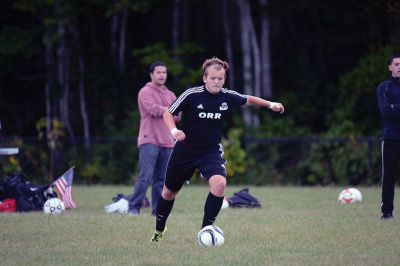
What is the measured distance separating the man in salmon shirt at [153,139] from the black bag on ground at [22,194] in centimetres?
181

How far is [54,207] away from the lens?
483 inches

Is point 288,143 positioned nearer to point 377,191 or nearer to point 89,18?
point 377,191

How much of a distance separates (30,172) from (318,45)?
9.89 m

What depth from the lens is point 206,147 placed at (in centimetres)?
890

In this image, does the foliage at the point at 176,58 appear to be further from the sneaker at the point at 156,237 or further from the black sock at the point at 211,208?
the black sock at the point at 211,208

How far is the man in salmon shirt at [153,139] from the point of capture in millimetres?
12016

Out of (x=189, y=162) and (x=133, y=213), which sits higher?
(x=189, y=162)

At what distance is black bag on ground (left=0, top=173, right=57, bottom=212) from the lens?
13.0m

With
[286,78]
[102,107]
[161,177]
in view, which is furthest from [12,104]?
[161,177]

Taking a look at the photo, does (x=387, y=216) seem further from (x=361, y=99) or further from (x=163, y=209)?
(x=361, y=99)

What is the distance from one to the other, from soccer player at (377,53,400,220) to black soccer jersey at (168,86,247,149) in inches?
107

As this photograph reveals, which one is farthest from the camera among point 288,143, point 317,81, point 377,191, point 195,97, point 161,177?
point 317,81

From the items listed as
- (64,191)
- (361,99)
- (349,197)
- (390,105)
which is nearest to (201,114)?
(390,105)

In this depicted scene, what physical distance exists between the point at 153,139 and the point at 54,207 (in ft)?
6.07
